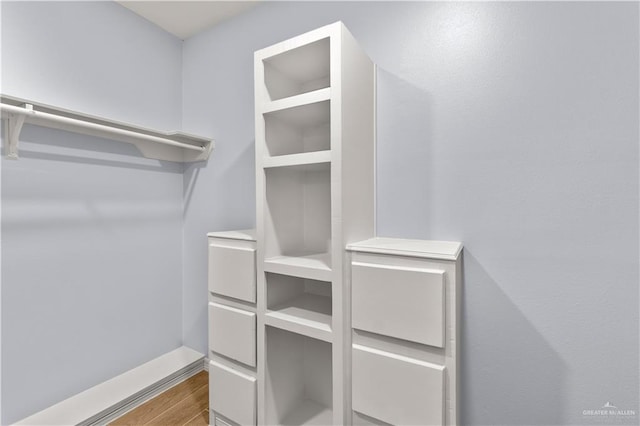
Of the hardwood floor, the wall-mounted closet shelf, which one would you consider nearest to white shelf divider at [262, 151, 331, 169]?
the wall-mounted closet shelf

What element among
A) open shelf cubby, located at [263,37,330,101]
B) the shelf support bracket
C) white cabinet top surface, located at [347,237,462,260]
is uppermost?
open shelf cubby, located at [263,37,330,101]

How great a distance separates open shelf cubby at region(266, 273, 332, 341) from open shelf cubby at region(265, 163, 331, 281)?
0.13m

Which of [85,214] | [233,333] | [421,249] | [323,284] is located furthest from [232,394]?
[85,214]

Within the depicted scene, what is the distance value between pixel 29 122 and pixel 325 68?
57.0 inches

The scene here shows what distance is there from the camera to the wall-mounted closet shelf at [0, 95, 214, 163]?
1.31 meters

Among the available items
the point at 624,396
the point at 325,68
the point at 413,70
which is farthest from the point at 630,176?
the point at 325,68

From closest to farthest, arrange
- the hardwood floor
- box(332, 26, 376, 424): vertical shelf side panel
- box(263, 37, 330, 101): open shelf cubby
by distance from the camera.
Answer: box(332, 26, 376, 424): vertical shelf side panel < box(263, 37, 330, 101): open shelf cubby < the hardwood floor

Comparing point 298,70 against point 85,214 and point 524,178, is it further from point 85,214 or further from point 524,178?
point 85,214

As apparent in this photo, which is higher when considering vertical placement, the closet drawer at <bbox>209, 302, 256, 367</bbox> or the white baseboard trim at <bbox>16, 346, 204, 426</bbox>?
the closet drawer at <bbox>209, 302, 256, 367</bbox>

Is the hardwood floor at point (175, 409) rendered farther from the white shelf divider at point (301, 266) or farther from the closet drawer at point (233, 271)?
the white shelf divider at point (301, 266)

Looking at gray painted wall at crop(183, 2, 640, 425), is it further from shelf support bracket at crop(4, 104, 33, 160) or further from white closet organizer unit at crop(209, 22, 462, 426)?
shelf support bracket at crop(4, 104, 33, 160)

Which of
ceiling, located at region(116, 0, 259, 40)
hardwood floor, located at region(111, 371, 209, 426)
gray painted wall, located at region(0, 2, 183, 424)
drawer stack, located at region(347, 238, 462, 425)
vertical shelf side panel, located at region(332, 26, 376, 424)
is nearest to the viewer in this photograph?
drawer stack, located at region(347, 238, 462, 425)

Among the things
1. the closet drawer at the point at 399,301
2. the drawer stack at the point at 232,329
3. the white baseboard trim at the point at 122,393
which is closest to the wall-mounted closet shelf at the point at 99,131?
the drawer stack at the point at 232,329

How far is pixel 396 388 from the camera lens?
3.34ft
